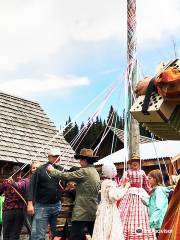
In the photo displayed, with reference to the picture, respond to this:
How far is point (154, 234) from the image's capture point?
8375 millimetres

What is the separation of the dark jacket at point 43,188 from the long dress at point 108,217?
823 mm

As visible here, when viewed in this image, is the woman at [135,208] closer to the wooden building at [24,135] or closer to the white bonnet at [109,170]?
the white bonnet at [109,170]

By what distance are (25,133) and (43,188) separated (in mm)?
8143

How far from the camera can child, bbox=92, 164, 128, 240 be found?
23.9ft

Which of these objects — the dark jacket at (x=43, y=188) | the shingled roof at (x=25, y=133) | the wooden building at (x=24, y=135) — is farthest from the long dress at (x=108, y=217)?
the shingled roof at (x=25, y=133)

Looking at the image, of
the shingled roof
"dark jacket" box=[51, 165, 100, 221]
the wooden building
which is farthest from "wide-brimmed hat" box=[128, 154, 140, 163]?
the shingled roof

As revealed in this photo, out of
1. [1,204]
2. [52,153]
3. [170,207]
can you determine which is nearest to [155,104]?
[170,207]

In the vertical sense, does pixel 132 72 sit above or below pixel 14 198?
above

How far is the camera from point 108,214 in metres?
7.45

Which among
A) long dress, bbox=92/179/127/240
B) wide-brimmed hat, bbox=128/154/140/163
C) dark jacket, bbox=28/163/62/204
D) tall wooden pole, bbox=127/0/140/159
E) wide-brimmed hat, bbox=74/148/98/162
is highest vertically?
tall wooden pole, bbox=127/0/140/159

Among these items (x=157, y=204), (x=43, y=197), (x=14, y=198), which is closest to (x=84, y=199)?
(x=43, y=197)

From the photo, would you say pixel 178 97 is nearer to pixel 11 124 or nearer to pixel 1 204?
pixel 1 204

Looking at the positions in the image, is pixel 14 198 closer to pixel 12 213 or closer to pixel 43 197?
pixel 12 213

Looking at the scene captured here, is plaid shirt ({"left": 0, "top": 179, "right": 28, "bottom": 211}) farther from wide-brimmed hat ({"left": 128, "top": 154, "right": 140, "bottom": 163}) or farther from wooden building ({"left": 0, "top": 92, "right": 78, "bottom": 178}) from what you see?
wooden building ({"left": 0, "top": 92, "right": 78, "bottom": 178})
